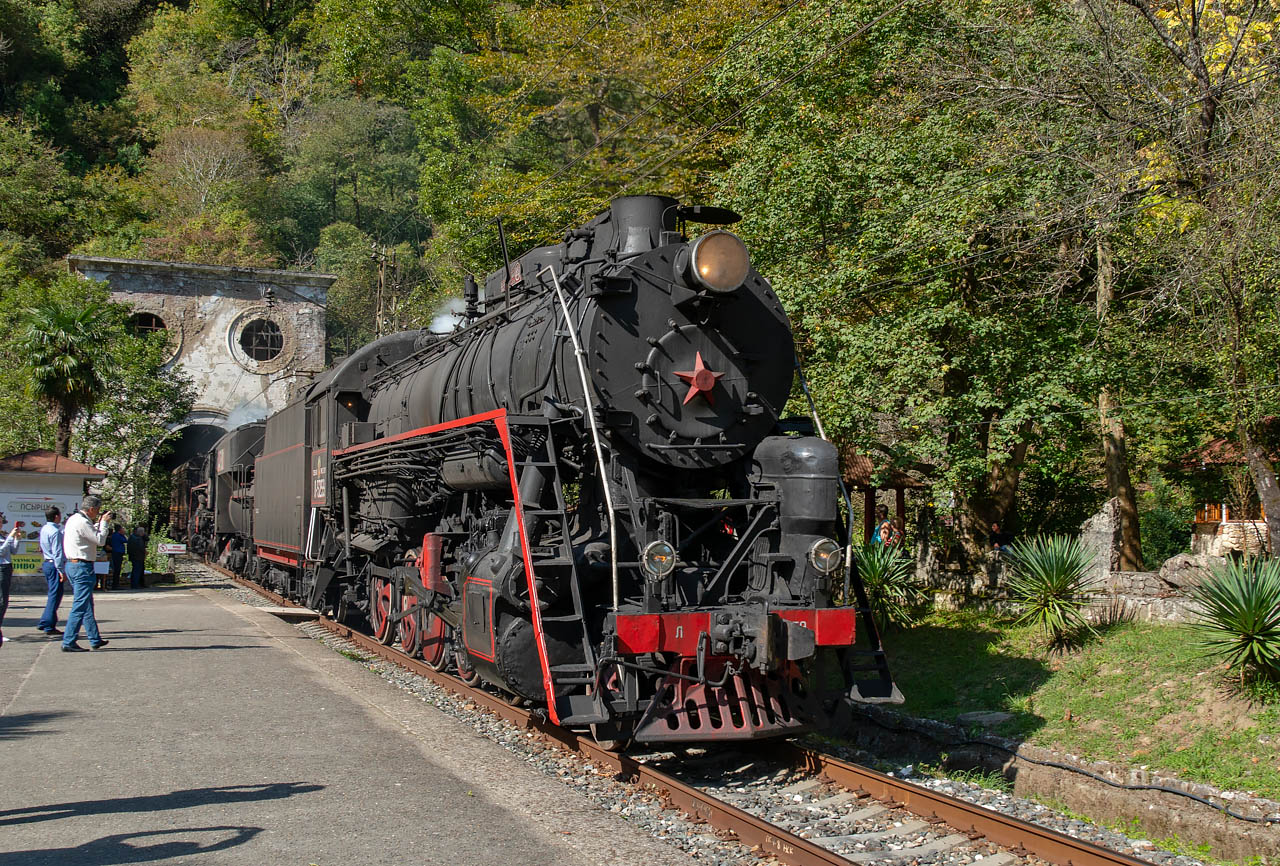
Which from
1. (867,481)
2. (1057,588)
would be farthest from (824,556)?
(867,481)

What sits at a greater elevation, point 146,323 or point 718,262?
point 146,323

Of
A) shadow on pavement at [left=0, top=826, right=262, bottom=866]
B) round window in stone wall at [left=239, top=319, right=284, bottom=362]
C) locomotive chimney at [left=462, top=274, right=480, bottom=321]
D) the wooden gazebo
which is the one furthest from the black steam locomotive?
round window in stone wall at [left=239, top=319, right=284, bottom=362]

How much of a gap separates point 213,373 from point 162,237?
10.3 m

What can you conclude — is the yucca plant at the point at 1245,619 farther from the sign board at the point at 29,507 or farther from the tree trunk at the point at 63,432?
the tree trunk at the point at 63,432

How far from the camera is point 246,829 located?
5453mm

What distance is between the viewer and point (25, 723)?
7863 mm

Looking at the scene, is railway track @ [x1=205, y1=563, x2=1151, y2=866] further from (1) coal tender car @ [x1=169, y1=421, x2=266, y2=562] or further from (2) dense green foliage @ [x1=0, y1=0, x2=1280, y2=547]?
(1) coal tender car @ [x1=169, y1=421, x2=266, y2=562]

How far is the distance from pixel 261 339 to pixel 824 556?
31066 mm

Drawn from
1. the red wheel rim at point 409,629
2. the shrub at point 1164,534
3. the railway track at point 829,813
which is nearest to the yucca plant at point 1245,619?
the railway track at point 829,813

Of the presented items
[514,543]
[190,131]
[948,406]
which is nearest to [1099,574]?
[948,406]

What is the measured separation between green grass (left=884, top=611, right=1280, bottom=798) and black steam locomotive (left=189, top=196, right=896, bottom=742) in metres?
2.98

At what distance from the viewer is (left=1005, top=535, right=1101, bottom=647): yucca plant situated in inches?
440

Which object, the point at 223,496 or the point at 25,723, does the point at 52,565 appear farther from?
the point at 223,496

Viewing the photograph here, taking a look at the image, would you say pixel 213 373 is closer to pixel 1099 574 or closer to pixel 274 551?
pixel 274 551
